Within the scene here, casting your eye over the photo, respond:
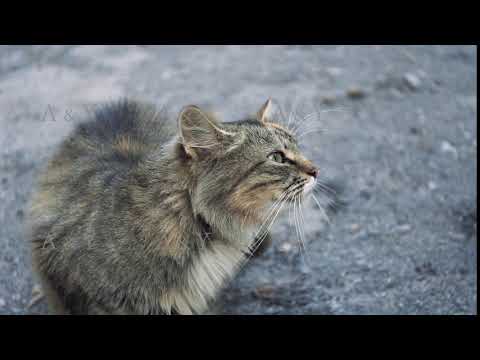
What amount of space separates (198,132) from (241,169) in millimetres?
288

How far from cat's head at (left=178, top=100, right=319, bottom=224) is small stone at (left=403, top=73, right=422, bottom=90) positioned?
11.4 feet

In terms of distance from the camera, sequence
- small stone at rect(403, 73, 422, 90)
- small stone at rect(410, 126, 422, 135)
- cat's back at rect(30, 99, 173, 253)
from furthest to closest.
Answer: small stone at rect(403, 73, 422, 90)
small stone at rect(410, 126, 422, 135)
cat's back at rect(30, 99, 173, 253)

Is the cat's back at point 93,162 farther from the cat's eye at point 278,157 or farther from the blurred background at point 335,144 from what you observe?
the cat's eye at point 278,157

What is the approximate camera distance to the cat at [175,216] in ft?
8.48

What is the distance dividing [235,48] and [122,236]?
3890mm

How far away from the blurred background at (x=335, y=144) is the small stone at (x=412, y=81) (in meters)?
0.01

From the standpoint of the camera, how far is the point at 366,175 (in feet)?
14.8

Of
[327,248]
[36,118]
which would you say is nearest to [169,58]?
[36,118]

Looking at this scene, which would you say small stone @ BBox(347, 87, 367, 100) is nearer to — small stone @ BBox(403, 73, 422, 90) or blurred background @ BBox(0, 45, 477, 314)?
blurred background @ BBox(0, 45, 477, 314)

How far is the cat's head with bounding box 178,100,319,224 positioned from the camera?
2.56m

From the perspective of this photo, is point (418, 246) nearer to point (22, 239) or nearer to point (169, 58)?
point (22, 239)

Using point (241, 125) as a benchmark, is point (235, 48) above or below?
above

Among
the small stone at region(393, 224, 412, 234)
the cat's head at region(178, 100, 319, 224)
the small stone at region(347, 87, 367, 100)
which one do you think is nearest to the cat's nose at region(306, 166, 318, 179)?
the cat's head at region(178, 100, 319, 224)

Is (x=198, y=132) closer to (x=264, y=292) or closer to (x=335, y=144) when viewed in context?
(x=264, y=292)
